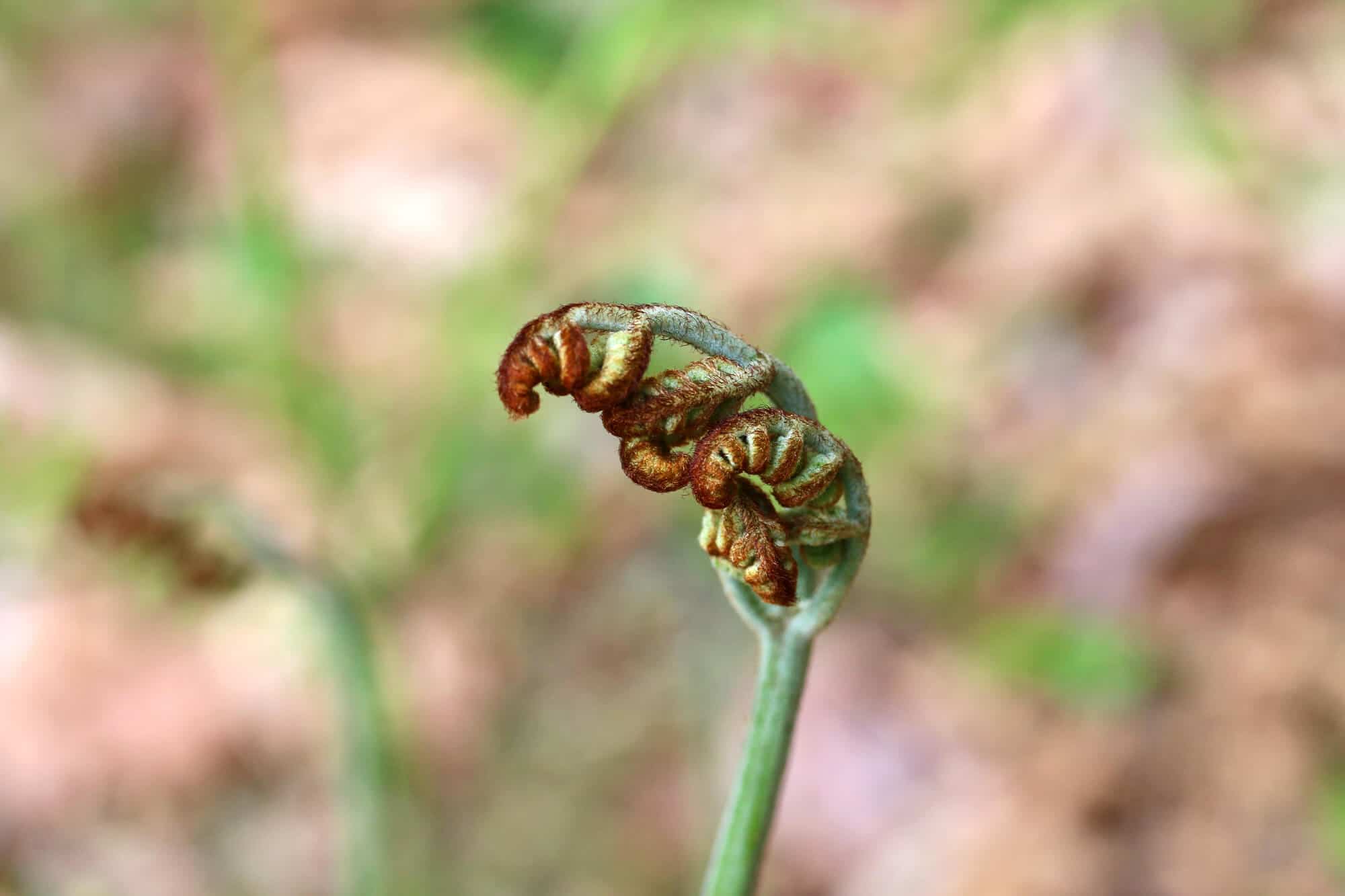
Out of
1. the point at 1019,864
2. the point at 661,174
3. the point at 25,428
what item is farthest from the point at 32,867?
the point at 661,174

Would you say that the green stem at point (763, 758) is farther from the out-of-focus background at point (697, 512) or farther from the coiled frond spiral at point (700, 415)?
the out-of-focus background at point (697, 512)

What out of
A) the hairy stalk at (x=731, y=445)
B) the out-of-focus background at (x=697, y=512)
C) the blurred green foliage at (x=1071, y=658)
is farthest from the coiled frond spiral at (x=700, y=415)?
the blurred green foliage at (x=1071, y=658)

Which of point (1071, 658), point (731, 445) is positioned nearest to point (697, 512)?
point (1071, 658)

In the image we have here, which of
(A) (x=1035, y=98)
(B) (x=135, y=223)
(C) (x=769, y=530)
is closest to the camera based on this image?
(C) (x=769, y=530)

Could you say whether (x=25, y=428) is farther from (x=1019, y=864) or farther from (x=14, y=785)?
(x=1019, y=864)

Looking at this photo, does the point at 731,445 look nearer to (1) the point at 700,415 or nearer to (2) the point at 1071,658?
(1) the point at 700,415

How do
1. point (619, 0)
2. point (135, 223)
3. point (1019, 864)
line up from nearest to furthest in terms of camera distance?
point (1019, 864) < point (619, 0) < point (135, 223)
